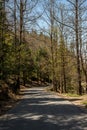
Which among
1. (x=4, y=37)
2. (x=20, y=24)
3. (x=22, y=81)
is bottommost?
(x=22, y=81)

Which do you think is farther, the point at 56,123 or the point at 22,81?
the point at 22,81

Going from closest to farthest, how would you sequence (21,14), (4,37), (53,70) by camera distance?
(4,37) < (21,14) < (53,70)

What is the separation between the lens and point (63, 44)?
5688 cm

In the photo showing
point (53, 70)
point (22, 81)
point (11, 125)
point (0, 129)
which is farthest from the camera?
point (22, 81)

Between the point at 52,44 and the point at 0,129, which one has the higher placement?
the point at 52,44

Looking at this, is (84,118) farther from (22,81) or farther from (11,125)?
(22,81)

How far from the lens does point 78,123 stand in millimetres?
13984

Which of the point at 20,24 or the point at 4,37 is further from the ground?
the point at 20,24

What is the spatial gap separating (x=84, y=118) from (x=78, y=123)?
5.36 feet

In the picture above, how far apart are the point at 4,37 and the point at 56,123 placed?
1581 cm

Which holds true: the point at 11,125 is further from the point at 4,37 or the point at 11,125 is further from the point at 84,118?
the point at 4,37

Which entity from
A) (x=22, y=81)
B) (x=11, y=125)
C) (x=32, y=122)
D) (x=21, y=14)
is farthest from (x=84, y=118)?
(x=22, y=81)

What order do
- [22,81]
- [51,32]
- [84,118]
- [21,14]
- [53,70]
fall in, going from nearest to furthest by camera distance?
[84,118] < [21,14] < [51,32] < [53,70] < [22,81]

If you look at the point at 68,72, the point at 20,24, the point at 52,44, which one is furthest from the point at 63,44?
the point at 20,24
